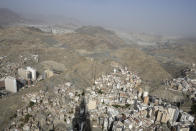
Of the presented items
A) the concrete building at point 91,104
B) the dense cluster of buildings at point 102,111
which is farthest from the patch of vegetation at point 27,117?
the concrete building at point 91,104

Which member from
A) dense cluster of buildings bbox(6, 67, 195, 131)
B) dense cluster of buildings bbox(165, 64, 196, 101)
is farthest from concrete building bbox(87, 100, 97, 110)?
dense cluster of buildings bbox(165, 64, 196, 101)

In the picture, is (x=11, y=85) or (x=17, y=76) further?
(x=17, y=76)

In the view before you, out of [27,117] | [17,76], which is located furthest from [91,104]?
[17,76]

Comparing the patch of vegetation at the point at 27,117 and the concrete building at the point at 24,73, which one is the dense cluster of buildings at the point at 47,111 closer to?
the patch of vegetation at the point at 27,117

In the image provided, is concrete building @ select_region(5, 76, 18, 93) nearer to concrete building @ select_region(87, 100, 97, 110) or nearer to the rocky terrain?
the rocky terrain

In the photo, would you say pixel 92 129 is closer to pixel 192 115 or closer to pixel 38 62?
pixel 192 115

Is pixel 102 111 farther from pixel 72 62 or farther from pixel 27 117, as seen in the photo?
pixel 72 62

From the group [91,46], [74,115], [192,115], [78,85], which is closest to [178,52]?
[91,46]

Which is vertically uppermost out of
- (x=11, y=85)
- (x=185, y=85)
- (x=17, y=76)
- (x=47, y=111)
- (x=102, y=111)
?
(x=17, y=76)
